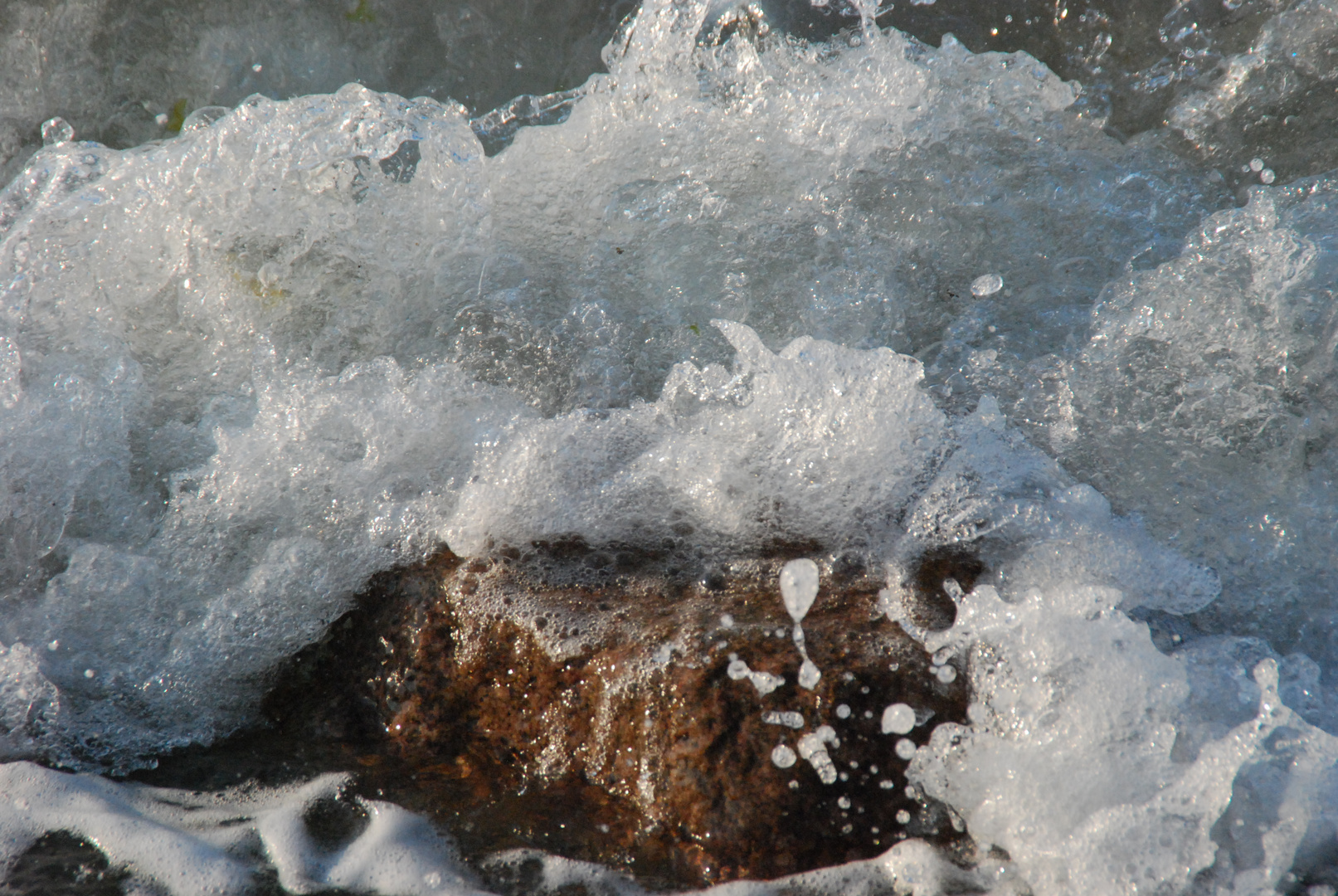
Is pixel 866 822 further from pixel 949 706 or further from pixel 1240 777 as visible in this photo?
pixel 1240 777

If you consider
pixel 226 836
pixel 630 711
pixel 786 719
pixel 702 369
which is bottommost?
pixel 226 836

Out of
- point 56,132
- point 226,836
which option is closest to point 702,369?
point 226,836

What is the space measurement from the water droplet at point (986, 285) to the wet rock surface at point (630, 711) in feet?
3.20

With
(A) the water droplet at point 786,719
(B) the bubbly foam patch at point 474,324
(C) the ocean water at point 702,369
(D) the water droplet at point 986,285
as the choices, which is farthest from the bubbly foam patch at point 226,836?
(D) the water droplet at point 986,285

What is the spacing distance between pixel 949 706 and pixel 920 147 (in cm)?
176

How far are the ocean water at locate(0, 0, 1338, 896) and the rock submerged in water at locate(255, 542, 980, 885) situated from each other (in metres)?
0.06

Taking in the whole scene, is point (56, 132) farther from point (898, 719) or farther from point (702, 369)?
point (898, 719)

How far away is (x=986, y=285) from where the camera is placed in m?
2.56

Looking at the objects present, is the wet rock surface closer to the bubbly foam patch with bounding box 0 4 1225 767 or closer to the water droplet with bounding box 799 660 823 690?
the water droplet with bounding box 799 660 823 690

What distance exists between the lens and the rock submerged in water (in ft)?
5.42

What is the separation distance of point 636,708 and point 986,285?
161 centimetres

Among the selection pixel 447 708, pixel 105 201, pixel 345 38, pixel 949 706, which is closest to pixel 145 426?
pixel 105 201

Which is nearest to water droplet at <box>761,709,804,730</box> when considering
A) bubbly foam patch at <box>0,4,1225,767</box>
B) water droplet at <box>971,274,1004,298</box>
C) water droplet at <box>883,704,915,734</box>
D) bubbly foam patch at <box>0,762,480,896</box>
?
water droplet at <box>883,704,915,734</box>

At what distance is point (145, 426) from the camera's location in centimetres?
256
